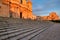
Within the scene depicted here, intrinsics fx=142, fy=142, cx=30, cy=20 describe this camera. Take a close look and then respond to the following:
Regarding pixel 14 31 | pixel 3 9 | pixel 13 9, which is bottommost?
pixel 14 31

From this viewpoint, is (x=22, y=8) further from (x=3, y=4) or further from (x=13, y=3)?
(x=3, y=4)

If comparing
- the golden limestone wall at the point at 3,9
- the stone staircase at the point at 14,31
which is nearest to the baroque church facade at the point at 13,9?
the golden limestone wall at the point at 3,9

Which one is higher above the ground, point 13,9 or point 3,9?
point 13,9

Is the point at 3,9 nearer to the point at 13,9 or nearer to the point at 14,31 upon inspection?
the point at 13,9

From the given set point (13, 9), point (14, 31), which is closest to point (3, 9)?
point (13, 9)

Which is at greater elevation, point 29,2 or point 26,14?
point 29,2

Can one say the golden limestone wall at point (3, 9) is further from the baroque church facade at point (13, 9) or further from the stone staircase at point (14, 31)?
the stone staircase at point (14, 31)

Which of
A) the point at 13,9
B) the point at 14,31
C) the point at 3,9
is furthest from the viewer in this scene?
the point at 13,9

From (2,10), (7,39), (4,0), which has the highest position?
(4,0)

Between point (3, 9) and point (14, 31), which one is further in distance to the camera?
point (3, 9)

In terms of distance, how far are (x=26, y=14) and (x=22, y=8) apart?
3158mm

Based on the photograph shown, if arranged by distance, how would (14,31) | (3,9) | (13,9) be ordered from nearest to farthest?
(14,31), (3,9), (13,9)

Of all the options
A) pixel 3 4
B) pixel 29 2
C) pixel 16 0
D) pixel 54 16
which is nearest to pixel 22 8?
pixel 16 0

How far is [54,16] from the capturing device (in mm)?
66812
